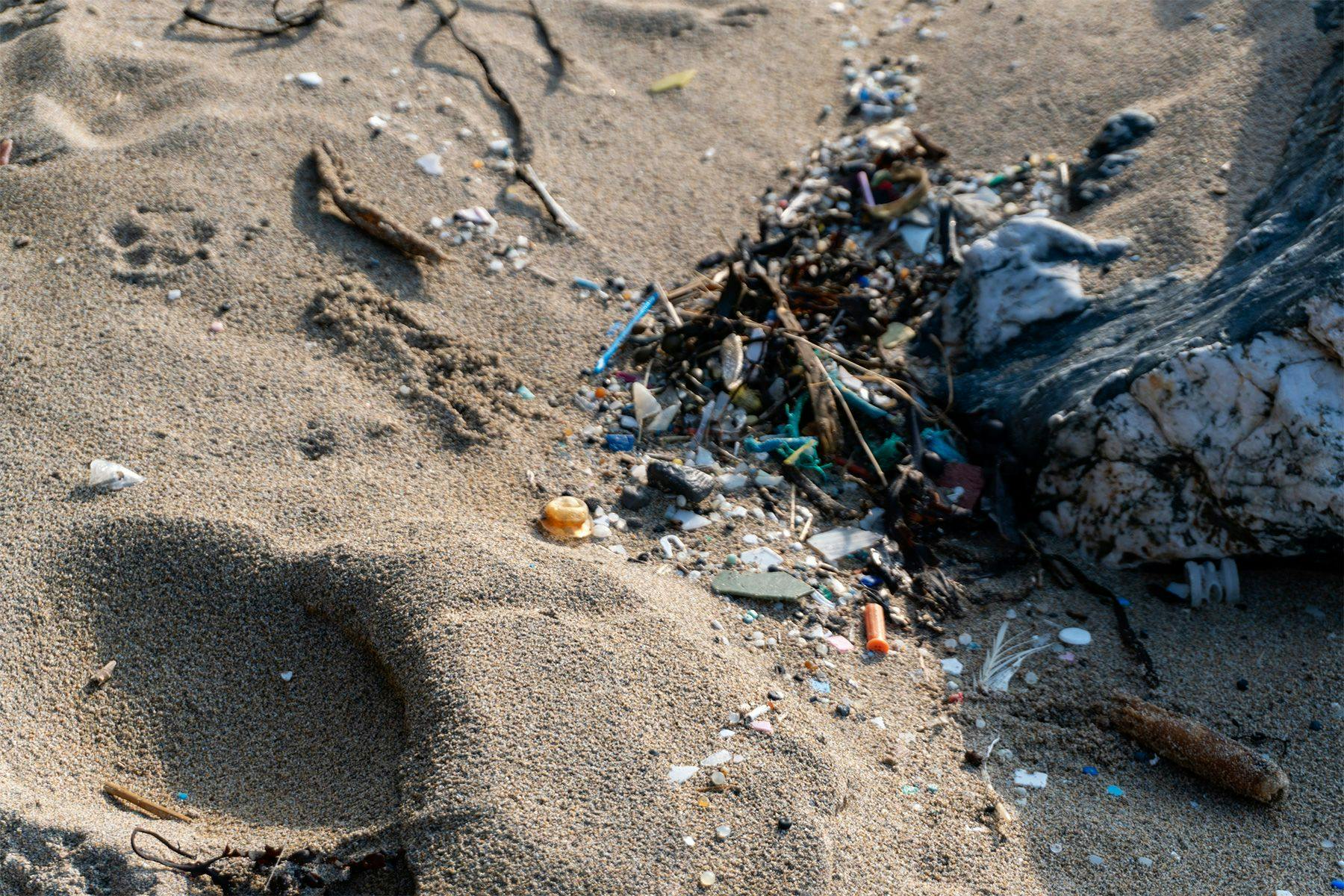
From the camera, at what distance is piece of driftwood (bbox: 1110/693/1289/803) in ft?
7.28

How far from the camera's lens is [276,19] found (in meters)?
4.00

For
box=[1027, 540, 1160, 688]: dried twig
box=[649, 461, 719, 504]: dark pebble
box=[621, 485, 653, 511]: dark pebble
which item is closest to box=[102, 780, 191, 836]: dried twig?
box=[621, 485, 653, 511]: dark pebble

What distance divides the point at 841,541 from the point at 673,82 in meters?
2.35

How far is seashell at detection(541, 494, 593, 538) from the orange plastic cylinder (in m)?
0.72

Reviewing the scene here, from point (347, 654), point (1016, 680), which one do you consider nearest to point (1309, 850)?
point (1016, 680)

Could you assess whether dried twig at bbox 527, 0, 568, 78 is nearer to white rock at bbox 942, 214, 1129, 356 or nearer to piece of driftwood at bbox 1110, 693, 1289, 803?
white rock at bbox 942, 214, 1129, 356

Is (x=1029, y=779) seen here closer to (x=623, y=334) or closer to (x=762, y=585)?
(x=762, y=585)

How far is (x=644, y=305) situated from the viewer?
343 centimetres

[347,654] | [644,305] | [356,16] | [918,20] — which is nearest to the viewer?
[347,654]

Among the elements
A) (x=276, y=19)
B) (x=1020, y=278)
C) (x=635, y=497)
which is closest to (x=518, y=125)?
(x=276, y=19)

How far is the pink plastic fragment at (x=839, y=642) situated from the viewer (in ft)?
8.23

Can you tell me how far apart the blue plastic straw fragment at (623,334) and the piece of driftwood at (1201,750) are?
66.9 inches

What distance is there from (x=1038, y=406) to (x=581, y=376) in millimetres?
1323

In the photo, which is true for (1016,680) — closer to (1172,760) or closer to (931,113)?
(1172,760)
